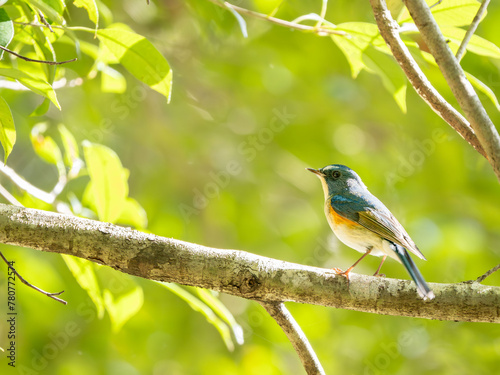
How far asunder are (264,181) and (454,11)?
3.39 meters


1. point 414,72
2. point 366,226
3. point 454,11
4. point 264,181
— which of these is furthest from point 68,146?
point 264,181

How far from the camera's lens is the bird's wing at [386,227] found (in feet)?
9.63

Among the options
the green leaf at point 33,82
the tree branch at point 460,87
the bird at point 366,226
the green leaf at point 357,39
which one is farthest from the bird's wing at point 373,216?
the green leaf at point 33,82

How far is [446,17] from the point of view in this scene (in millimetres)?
2404

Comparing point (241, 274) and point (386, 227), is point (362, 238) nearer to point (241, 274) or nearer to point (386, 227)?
point (386, 227)

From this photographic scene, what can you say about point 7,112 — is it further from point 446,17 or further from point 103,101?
point 103,101

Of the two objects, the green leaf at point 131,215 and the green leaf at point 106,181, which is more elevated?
the green leaf at point 106,181

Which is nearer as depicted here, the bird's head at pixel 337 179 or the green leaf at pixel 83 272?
the green leaf at pixel 83 272

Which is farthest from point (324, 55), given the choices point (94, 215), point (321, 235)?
point (94, 215)

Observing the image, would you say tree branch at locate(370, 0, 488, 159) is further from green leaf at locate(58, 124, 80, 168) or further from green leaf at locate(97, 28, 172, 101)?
green leaf at locate(58, 124, 80, 168)

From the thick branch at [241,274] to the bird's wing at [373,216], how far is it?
34.5 inches

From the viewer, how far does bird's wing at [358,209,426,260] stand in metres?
2.94

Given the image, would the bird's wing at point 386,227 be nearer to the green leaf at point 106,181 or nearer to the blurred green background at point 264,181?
the green leaf at point 106,181

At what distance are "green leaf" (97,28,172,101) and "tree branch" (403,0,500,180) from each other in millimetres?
1009
